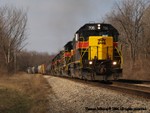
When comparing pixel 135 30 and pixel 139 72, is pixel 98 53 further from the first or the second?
pixel 135 30

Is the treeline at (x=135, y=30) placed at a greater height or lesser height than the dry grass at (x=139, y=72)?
greater

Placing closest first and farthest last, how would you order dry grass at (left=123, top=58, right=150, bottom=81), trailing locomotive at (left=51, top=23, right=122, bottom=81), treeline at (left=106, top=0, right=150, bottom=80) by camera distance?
1. trailing locomotive at (left=51, top=23, right=122, bottom=81)
2. dry grass at (left=123, top=58, right=150, bottom=81)
3. treeline at (left=106, top=0, right=150, bottom=80)

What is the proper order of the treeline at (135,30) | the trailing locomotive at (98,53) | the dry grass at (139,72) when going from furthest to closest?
1. the treeline at (135,30)
2. the dry grass at (139,72)
3. the trailing locomotive at (98,53)

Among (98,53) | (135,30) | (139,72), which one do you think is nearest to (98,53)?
(98,53)

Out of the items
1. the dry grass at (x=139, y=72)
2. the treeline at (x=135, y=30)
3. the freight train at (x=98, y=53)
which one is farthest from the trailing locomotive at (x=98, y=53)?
the treeline at (x=135, y=30)

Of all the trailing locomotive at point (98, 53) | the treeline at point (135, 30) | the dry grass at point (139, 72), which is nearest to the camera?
the trailing locomotive at point (98, 53)

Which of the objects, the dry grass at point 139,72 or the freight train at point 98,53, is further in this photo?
the dry grass at point 139,72

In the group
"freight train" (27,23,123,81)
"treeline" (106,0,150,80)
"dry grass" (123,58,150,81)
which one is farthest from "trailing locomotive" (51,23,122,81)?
"treeline" (106,0,150,80)

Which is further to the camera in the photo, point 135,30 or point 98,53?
point 135,30

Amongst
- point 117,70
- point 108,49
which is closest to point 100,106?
point 117,70

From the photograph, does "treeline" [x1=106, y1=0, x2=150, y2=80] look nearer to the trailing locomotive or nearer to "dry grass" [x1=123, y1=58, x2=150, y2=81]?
"dry grass" [x1=123, y1=58, x2=150, y2=81]

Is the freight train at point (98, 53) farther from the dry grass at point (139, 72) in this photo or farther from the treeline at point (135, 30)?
the treeline at point (135, 30)

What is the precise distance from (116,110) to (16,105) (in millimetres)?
4694

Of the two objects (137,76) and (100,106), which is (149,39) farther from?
(100,106)
